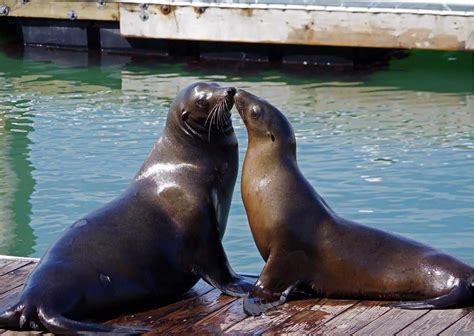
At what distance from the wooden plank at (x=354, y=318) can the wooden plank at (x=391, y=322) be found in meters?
0.03

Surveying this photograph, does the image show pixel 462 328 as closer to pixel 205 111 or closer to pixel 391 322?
pixel 391 322

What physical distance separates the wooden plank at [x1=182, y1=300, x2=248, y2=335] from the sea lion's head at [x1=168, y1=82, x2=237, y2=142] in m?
0.92

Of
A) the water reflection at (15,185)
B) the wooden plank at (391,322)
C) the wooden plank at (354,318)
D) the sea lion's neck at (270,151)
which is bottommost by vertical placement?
the water reflection at (15,185)

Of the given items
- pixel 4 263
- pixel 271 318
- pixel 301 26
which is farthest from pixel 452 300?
pixel 301 26

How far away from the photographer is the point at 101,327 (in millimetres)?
5020

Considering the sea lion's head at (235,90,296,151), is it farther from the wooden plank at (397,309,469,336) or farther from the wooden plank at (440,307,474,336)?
the wooden plank at (440,307,474,336)

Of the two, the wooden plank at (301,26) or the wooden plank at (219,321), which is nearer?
the wooden plank at (219,321)

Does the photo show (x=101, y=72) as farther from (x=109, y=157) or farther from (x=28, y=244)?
(x=28, y=244)

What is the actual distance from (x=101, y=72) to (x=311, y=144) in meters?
5.02

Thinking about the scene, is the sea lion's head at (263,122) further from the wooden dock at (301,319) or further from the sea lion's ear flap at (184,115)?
the wooden dock at (301,319)

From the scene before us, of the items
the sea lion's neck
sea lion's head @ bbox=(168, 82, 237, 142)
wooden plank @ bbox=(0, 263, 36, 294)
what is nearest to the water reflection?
wooden plank @ bbox=(0, 263, 36, 294)

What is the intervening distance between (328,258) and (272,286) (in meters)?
0.30

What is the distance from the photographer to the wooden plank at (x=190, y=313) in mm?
5160

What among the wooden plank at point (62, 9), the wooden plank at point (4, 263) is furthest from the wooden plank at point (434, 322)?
the wooden plank at point (62, 9)
